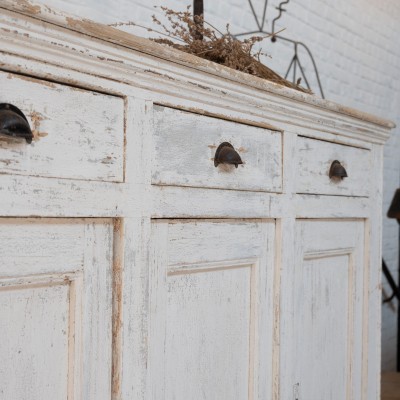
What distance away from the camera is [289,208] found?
1.35m

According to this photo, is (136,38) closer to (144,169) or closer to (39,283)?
(144,169)

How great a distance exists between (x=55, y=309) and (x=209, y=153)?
1.36 ft

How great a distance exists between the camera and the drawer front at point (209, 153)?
40.3 inches

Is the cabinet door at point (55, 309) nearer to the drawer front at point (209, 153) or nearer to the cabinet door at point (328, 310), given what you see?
the drawer front at point (209, 153)

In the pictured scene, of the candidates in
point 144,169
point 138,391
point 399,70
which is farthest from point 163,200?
point 399,70

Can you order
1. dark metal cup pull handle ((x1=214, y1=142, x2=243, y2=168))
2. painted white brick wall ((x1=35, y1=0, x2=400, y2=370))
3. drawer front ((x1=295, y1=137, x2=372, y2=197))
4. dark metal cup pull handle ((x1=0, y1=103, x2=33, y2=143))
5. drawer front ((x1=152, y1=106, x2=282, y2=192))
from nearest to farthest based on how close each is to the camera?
1. dark metal cup pull handle ((x1=0, y1=103, x2=33, y2=143))
2. drawer front ((x1=152, y1=106, x2=282, y2=192))
3. dark metal cup pull handle ((x1=214, y1=142, x2=243, y2=168))
4. drawer front ((x1=295, y1=137, x2=372, y2=197))
5. painted white brick wall ((x1=35, y1=0, x2=400, y2=370))

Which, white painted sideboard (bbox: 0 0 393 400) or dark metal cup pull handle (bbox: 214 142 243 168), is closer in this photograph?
white painted sideboard (bbox: 0 0 393 400)

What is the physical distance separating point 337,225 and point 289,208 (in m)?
0.26

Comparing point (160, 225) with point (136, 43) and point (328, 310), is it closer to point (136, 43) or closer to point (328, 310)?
point (136, 43)

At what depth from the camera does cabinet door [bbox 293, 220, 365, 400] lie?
1.42 meters

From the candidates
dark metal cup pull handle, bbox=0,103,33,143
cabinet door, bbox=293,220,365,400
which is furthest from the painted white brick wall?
dark metal cup pull handle, bbox=0,103,33,143

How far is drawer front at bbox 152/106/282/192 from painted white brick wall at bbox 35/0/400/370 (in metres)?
0.77

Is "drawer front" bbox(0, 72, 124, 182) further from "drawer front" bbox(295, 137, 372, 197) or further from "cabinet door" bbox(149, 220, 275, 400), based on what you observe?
"drawer front" bbox(295, 137, 372, 197)

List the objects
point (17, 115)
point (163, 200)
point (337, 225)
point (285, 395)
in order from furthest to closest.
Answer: point (337, 225)
point (285, 395)
point (163, 200)
point (17, 115)
